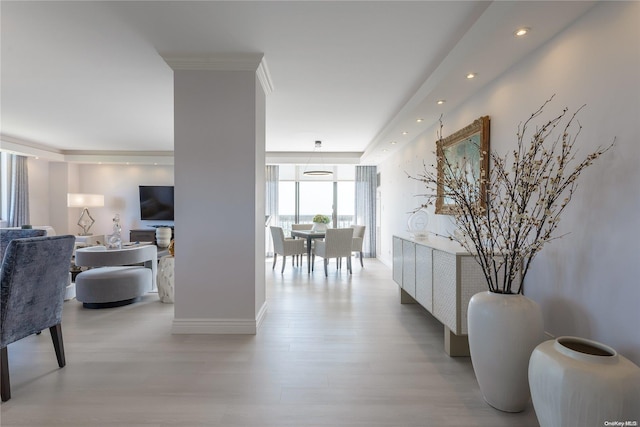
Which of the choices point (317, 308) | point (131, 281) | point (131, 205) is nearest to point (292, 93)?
point (317, 308)

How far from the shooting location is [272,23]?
236 cm

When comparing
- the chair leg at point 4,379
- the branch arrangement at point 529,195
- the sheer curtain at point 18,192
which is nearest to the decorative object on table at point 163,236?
the sheer curtain at point 18,192

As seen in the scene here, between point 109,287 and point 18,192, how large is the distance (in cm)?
515

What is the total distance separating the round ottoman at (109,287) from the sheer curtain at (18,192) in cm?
459

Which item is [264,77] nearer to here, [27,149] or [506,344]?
→ [506,344]

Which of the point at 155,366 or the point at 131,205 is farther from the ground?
the point at 131,205

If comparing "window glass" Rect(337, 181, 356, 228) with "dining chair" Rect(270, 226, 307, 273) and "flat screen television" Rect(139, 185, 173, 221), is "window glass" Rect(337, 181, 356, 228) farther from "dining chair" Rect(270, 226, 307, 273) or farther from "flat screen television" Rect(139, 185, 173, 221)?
"flat screen television" Rect(139, 185, 173, 221)

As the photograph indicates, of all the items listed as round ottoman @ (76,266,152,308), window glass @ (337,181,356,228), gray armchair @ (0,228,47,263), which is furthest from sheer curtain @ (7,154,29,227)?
window glass @ (337,181,356,228)

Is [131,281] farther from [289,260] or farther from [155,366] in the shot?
[289,260]

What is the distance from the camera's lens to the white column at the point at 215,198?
9.55 ft

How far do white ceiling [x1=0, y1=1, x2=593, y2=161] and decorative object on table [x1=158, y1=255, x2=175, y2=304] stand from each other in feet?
6.77

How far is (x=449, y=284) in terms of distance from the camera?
2.40 m

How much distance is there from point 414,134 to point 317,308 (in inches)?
114

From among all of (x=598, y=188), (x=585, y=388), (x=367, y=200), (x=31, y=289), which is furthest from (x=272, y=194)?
(x=585, y=388)
